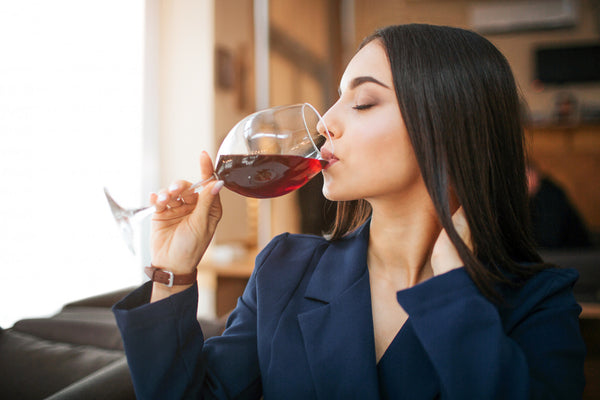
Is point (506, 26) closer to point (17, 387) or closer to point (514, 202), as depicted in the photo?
point (514, 202)

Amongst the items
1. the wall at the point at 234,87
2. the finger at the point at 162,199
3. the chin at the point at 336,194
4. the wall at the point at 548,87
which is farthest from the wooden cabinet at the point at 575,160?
the finger at the point at 162,199

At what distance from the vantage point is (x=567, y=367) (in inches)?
30.2

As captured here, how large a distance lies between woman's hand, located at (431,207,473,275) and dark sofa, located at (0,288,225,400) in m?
0.69

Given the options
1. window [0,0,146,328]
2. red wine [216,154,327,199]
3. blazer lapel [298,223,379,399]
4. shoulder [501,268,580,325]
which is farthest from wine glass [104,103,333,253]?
window [0,0,146,328]

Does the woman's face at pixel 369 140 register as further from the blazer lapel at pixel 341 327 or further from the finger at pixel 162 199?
the finger at pixel 162 199

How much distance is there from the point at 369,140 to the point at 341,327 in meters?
0.38

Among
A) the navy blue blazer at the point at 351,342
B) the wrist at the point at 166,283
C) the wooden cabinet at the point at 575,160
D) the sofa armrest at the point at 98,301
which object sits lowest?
the sofa armrest at the point at 98,301

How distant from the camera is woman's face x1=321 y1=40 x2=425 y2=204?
85 cm

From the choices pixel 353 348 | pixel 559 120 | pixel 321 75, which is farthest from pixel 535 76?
pixel 353 348

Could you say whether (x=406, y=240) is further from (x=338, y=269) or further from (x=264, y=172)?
(x=264, y=172)

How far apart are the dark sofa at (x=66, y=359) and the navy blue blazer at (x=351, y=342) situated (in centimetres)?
15

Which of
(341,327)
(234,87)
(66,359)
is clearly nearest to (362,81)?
(341,327)

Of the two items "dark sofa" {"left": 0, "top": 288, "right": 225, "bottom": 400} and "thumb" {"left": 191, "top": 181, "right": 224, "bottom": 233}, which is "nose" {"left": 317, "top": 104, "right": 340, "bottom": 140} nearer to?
"thumb" {"left": 191, "top": 181, "right": 224, "bottom": 233}

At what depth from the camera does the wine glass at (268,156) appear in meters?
0.84
